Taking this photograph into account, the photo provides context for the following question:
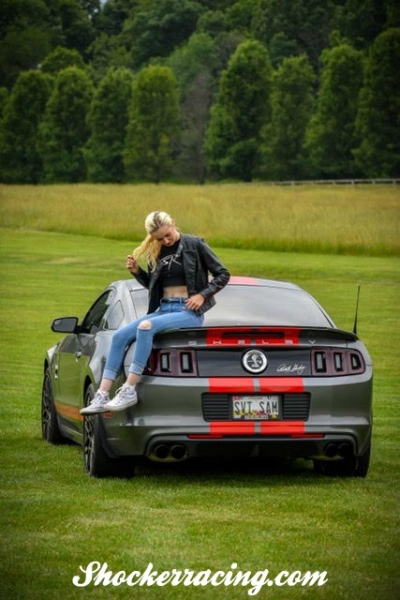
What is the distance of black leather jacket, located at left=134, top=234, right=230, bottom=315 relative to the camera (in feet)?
34.5

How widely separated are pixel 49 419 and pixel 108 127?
9590 centimetres

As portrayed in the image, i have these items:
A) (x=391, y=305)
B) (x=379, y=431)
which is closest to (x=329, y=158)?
(x=391, y=305)

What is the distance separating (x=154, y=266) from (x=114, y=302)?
82cm

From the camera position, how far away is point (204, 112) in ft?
393

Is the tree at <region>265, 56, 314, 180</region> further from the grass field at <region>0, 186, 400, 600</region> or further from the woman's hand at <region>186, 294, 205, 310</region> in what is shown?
the woman's hand at <region>186, 294, 205, 310</region>

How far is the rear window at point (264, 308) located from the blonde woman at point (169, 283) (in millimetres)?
180

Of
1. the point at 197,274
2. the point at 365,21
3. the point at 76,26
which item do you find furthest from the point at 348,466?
the point at 76,26

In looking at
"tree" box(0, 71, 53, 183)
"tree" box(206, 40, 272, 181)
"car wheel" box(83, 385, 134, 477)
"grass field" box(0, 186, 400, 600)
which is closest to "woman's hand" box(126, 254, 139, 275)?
"car wheel" box(83, 385, 134, 477)

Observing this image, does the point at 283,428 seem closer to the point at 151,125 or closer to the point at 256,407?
the point at 256,407

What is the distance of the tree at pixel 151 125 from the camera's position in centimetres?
10481

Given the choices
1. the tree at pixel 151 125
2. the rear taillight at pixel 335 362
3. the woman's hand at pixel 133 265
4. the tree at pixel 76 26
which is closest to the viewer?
the rear taillight at pixel 335 362

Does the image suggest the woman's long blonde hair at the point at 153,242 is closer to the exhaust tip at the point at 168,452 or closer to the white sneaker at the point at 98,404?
the white sneaker at the point at 98,404

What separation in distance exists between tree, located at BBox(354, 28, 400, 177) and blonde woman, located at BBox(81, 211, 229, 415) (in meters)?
81.1

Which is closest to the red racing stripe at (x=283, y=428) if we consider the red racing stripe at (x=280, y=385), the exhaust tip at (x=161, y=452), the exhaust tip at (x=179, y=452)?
the red racing stripe at (x=280, y=385)
